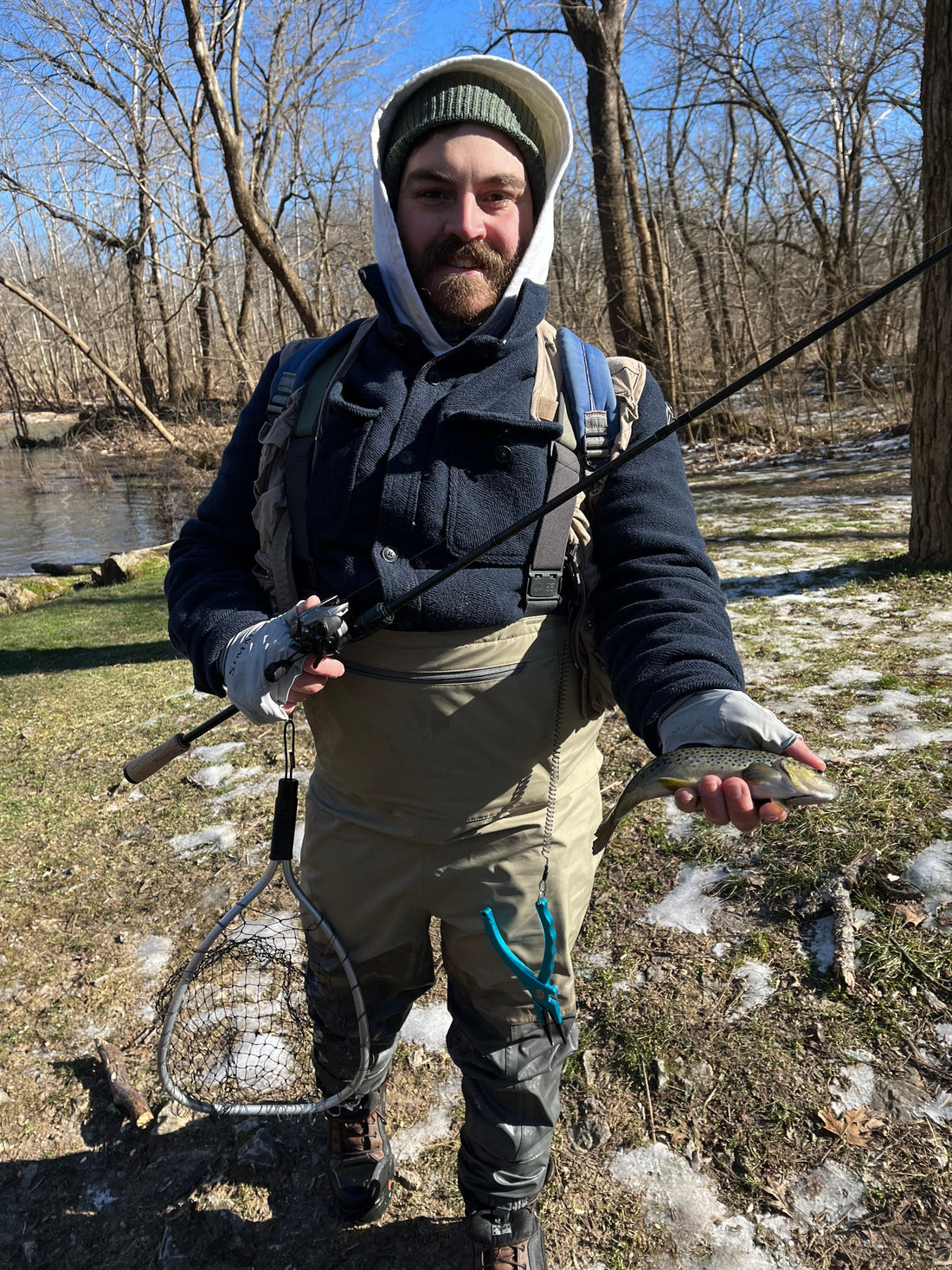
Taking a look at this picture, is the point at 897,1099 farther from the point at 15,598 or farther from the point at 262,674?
the point at 15,598

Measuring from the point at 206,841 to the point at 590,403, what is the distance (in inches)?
120

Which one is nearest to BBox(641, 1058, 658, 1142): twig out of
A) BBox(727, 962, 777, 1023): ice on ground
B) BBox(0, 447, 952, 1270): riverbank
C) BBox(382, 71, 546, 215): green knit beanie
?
BBox(0, 447, 952, 1270): riverbank

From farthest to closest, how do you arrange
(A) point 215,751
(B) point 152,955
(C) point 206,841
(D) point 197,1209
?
(A) point 215,751, (C) point 206,841, (B) point 152,955, (D) point 197,1209

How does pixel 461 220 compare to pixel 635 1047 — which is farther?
pixel 635 1047

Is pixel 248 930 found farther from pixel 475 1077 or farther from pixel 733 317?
pixel 733 317

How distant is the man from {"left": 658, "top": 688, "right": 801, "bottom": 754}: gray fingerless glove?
23mm

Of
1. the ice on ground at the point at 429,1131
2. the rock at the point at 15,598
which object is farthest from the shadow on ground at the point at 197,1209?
the rock at the point at 15,598

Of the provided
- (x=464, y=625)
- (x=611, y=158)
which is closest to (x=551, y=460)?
(x=464, y=625)

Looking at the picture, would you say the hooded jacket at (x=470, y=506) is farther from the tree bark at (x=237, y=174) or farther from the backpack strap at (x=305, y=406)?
the tree bark at (x=237, y=174)

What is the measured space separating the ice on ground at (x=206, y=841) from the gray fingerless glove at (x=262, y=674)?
2408mm

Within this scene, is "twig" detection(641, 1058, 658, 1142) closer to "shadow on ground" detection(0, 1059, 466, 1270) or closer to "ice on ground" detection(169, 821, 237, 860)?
"shadow on ground" detection(0, 1059, 466, 1270)

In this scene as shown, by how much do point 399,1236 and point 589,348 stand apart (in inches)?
90.3

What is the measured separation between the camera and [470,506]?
1.77m

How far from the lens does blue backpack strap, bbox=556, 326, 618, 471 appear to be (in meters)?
1.81
